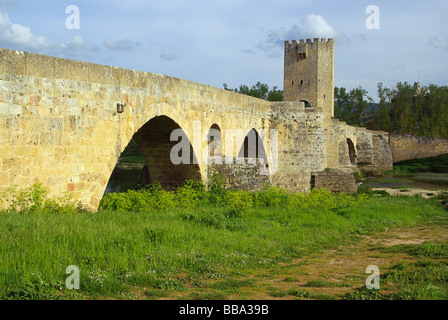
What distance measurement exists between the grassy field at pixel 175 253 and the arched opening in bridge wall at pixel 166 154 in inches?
103

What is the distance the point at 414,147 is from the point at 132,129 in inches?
1497

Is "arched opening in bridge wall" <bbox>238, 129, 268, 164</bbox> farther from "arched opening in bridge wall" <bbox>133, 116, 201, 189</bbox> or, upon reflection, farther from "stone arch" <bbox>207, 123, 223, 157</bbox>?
"arched opening in bridge wall" <bbox>133, 116, 201, 189</bbox>

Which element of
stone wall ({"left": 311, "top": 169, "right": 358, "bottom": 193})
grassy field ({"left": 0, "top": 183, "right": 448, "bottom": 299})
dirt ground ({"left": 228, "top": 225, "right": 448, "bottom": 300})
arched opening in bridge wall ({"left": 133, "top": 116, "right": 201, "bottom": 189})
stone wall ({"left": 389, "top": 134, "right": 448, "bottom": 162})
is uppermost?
stone wall ({"left": 389, "top": 134, "right": 448, "bottom": 162})

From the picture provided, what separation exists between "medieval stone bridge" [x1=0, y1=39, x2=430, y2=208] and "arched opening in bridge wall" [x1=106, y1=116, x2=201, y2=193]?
29 mm

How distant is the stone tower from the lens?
2851 cm

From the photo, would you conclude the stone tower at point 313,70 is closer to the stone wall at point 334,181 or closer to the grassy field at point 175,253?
the stone wall at point 334,181

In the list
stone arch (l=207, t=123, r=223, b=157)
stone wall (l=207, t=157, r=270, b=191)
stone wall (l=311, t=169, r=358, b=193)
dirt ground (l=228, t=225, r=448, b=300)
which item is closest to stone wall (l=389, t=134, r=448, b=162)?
stone wall (l=311, t=169, r=358, b=193)

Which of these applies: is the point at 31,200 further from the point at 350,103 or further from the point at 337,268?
the point at 350,103

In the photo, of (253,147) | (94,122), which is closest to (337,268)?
(94,122)

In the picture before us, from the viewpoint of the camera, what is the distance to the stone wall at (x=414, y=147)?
41781mm
